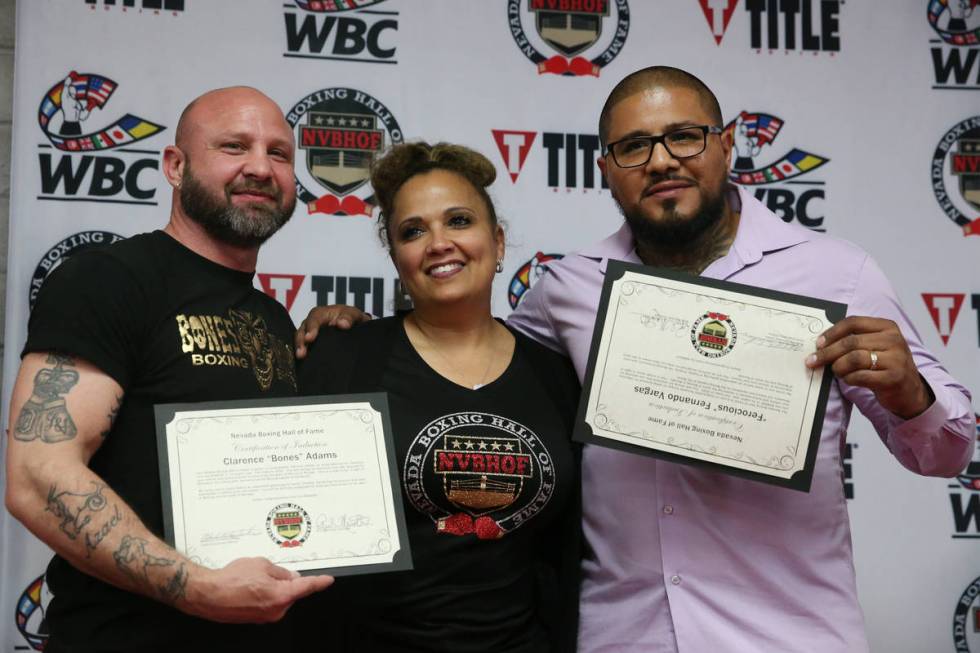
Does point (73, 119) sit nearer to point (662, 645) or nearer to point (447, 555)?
point (447, 555)

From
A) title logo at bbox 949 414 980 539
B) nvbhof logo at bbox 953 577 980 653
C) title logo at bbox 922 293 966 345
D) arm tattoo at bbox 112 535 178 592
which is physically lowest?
nvbhof logo at bbox 953 577 980 653

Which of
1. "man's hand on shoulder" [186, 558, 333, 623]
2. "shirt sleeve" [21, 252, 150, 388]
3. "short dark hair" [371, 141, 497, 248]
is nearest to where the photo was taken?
"man's hand on shoulder" [186, 558, 333, 623]

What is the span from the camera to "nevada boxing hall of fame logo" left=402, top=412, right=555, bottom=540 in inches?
56.6

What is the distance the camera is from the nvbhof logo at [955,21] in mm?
2590

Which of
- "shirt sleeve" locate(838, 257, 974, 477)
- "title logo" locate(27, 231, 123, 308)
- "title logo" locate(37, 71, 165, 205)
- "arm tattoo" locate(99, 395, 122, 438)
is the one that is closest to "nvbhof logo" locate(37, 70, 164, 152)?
"title logo" locate(37, 71, 165, 205)

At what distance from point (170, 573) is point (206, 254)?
62cm

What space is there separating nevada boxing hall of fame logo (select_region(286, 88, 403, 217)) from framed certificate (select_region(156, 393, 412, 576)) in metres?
1.14

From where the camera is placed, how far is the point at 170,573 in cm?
117

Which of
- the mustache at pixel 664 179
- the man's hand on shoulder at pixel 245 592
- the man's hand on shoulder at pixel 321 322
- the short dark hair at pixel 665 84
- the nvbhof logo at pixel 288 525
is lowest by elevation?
the man's hand on shoulder at pixel 245 592

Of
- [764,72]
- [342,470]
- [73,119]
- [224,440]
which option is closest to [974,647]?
[764,72]

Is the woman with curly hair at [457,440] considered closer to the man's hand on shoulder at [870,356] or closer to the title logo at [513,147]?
the man's hand on shoulder at [870,356]

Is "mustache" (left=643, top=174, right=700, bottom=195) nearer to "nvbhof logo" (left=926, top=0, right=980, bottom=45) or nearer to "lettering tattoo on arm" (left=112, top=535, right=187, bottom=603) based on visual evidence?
"lettering tattoo on arm" (left=112, top=535, right=187, bottom=603)

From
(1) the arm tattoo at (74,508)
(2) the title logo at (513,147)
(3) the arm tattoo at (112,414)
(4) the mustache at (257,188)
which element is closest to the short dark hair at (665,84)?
(4) the mustache at (257,188)

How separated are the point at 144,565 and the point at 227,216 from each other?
640 millimetres
